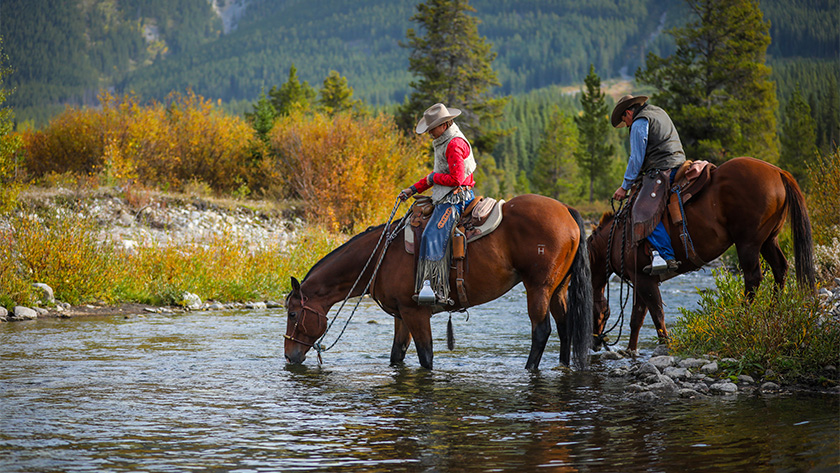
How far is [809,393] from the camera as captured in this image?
6.52m

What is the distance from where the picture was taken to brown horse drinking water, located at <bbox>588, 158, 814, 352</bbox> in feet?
26.7

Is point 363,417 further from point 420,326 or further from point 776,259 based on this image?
point 776,259

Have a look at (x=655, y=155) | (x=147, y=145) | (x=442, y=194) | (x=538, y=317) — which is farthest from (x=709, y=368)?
(x=147, y=145)

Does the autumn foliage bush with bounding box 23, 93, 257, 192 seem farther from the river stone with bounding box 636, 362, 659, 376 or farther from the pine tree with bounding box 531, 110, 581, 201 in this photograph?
the pine tree with bounding box 531, 110, 581, 201

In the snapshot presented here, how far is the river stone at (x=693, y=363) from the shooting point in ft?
24.5

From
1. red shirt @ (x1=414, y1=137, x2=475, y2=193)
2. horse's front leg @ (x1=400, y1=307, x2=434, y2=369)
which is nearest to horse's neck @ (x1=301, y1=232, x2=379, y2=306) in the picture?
horse's front leg @ (x1=400, y1=307, x2=434, y2=369)

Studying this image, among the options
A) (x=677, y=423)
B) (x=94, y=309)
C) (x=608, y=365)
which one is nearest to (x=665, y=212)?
(x=608, y=365)

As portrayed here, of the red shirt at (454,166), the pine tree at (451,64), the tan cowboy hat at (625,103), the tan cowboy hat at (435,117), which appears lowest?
the red shirt at (454,166)

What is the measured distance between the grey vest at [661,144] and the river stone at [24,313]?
391 inches

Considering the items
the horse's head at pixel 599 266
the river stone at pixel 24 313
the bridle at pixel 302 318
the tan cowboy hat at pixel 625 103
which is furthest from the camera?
the river stone at pixel 24 313

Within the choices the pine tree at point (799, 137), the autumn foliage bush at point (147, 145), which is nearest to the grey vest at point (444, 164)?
the autumn foliage bush at point (147, 145)

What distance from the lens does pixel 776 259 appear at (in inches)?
338

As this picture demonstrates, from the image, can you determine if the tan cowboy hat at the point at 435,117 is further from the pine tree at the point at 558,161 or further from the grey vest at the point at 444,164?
the pine tree at the point at 558,161

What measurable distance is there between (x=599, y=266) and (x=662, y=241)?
1104 millimetres
